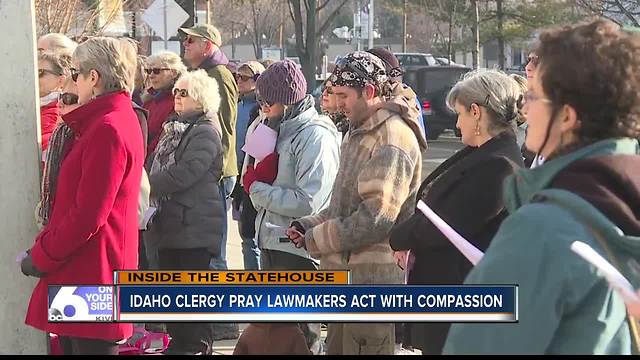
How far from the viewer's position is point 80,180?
12.6ft

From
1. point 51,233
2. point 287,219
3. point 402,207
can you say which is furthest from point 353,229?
point 51,233

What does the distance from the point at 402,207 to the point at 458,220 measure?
660 millimetres

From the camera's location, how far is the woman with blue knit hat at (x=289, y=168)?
16.6 ft

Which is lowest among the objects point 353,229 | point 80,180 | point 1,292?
point 1,292

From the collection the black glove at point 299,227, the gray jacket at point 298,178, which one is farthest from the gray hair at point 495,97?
the gray jacket at point 298,178

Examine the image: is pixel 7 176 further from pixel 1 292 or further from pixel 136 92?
pixel 136 92

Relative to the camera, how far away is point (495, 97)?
3.95 metres

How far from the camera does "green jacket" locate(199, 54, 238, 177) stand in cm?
734

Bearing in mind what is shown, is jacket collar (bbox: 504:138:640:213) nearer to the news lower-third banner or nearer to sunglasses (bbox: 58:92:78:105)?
the news lower-third banner

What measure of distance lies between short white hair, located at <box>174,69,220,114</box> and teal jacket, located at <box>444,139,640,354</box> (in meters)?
3.90

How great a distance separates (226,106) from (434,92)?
16.7 metres

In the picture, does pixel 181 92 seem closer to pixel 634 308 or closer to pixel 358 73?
pixel 358 73

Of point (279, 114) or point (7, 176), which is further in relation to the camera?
point (279, 114)

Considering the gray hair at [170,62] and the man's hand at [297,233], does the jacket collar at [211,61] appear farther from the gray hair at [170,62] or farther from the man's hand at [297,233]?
the man's hand at [297,233]
